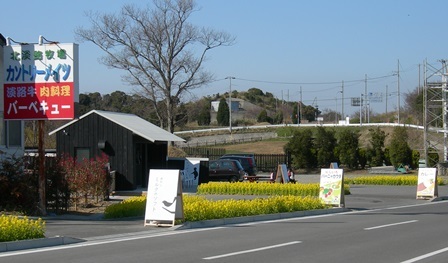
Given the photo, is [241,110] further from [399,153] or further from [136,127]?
[136,127]

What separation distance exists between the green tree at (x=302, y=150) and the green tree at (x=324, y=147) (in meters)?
0.59

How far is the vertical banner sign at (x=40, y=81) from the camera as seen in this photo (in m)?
18.3

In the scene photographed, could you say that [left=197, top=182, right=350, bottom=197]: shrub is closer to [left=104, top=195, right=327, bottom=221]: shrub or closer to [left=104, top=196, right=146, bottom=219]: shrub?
[left=104, top=195, right=327, bottom=221]: shrub

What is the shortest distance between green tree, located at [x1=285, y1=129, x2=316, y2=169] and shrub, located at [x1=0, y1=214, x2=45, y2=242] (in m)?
42.8

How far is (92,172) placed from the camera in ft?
73.4

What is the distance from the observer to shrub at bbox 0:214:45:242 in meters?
13.0

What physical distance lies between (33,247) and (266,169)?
3942cm

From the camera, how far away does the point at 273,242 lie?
14109mm

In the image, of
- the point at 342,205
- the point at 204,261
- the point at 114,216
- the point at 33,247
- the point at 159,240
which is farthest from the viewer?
the point at 342,205

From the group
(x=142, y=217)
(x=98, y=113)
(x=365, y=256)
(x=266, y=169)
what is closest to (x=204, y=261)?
(x=365, y=256)

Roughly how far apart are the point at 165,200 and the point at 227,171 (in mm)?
Result: 22539

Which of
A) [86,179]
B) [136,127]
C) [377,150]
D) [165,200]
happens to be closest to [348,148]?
[377,150]

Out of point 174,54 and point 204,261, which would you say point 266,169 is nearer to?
point 174,54

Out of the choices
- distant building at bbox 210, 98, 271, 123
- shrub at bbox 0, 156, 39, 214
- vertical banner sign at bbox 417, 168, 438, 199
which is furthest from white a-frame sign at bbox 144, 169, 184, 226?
distant building at bbox 210, 98, 271, 123
